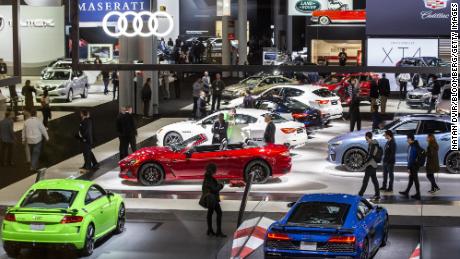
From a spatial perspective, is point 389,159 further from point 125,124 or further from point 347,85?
point 347,85

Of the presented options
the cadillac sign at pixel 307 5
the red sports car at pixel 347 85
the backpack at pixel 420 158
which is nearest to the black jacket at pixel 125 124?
the cadillac sign at pixel 307 5

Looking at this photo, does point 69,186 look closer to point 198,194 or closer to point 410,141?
point 198,194

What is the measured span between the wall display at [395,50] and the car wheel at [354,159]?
2.66m

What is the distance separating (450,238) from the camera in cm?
1872

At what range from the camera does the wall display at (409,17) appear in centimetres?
2494

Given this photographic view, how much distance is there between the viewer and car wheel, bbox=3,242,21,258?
17078 mm

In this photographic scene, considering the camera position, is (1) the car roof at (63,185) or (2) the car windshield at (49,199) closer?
(2) the car windshield at (49,199)

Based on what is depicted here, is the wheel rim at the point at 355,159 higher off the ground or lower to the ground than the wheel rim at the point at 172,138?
lower

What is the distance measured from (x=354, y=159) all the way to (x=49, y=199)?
10655mm

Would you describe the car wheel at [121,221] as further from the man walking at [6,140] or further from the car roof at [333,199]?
the man walking at [6,140]

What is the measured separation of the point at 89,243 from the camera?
678 inches

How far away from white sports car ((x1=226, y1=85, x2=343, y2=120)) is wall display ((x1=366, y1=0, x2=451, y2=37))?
7822mm

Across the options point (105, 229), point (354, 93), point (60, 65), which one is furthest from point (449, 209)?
point (60, 65)

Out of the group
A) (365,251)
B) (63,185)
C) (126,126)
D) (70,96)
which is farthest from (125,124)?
(70,96)
